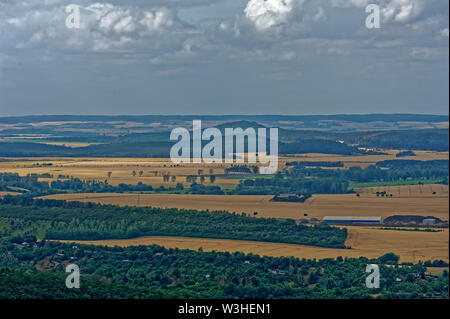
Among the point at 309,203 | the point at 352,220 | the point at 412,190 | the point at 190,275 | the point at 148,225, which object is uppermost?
the point at 412,190

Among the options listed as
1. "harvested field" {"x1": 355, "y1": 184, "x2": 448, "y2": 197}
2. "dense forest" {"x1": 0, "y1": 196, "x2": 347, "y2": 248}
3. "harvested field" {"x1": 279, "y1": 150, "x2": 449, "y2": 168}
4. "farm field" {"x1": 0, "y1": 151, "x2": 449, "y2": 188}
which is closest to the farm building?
"dense forest" {"x1": 0, "y1": 196, "x2": 347, "y2": 248}

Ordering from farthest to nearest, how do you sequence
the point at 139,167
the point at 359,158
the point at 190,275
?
1. the point at 359,158
2. the point at 139,167
3. the point at 190,275

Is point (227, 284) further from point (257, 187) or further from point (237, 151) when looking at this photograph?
point (237, 151)

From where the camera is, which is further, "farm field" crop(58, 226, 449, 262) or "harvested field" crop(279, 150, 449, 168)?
"harvested field" crop(279, 150, 449, 168)

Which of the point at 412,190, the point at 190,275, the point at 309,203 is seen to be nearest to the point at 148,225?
the point at 190,275

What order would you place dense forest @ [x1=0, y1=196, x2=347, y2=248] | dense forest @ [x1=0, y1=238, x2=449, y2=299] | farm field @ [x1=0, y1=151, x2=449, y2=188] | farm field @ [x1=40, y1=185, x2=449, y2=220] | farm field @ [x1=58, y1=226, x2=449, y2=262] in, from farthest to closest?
farm field @ [x1=0, y1=151, x2=449, y2=188], farm field @ [x1=40, y1=185, x2=449, y2=220], dense forest @ [x1=0, y1=196, x2=347, y2=248], farm field @ [x1=58, y1=226, x2=449, y2=262], dense forest @ [x1=0, y1=238, x2=449, y2=299]

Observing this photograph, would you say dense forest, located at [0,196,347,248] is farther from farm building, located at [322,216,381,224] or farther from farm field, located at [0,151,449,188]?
farm field, located at [0,151,449,188]

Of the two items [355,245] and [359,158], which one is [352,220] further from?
[359,158]
